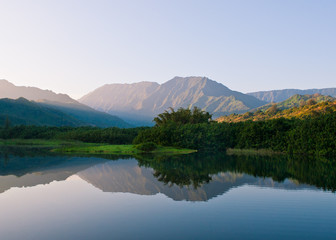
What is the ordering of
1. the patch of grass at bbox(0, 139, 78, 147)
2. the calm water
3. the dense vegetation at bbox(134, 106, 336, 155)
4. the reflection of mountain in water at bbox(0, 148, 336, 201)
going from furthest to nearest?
the patch of grass at bbox(0, 139, 78, 147), the dense vegetation at bbox(134, 106, 336, 155), the reflection of mountain in water at bbox(0, 148, 336, 201), the calm water

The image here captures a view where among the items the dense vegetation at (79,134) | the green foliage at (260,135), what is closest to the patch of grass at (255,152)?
the green foliage at (260,135)

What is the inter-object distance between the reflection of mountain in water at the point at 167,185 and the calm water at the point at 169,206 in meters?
0.06

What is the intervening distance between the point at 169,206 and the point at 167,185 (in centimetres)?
519

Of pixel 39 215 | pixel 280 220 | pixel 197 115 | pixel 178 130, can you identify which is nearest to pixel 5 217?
pixel 39 215

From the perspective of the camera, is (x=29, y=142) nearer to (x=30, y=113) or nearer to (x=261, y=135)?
(x=261, y=135)

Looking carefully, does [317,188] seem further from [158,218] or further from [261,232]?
[158,218]

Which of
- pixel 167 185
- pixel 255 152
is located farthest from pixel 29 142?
pixel 167 185

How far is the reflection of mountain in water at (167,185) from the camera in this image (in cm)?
1752

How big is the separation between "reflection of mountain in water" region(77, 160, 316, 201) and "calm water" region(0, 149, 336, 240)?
2.3 inches

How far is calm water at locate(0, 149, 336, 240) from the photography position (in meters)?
10.9

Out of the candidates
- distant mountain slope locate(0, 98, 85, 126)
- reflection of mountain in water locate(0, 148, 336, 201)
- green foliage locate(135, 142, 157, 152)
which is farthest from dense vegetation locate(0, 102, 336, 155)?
distant mountain slope locate(0, 98, 85, 126)

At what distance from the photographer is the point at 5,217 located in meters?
13.0

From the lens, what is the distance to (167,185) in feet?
65.2

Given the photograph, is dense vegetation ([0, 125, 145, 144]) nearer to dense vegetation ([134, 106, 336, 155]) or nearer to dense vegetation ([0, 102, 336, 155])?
dense vegetation ([0, 102, 336, 155])
